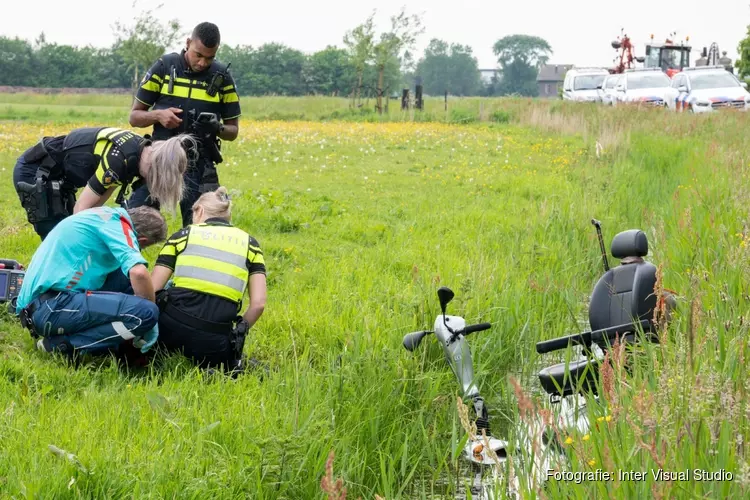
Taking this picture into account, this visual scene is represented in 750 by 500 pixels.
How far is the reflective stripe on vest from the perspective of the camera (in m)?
4.82

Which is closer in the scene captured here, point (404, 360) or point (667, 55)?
point (404, 360)

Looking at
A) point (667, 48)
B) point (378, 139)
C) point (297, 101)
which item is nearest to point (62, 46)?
point (297, 101)

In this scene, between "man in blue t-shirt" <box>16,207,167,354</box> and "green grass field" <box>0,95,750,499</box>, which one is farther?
"man in blue t-shirt" <box>16,207,167,354</box>

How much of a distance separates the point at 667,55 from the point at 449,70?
9226cm

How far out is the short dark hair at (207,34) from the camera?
632 cm

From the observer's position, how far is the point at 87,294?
4.75 metres

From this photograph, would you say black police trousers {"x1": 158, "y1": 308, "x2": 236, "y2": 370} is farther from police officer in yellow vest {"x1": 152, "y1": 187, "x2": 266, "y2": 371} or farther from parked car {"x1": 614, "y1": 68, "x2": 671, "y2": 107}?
parked car {"x1": 614, "y1": 68, "x2": 671, "y2": 107}

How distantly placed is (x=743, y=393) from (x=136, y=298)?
10.1 ft

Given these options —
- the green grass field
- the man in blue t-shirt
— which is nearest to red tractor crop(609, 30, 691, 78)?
the green grass field

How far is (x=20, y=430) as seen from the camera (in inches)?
138

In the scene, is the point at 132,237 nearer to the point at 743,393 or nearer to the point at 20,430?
the point at 20,430

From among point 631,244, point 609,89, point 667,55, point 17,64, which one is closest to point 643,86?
point 609,89

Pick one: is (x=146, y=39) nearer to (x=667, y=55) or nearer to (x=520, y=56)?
(x=667, y=55)

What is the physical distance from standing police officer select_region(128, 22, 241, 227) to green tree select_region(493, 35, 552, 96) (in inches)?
5137
